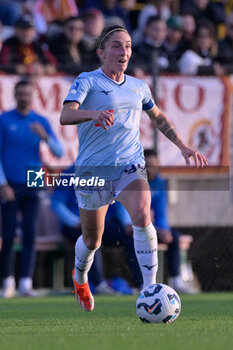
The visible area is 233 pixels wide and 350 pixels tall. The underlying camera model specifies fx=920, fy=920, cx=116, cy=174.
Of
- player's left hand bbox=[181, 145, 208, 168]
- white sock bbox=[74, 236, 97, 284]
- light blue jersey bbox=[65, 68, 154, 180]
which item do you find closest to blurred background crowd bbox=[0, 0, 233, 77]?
white sock bbox=[74, 236, 97, 284]

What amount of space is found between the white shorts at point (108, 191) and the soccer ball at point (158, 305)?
86 centimetres

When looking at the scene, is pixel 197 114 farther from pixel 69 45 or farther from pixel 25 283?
pixel 25 283

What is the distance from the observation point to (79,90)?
→ 6.84 m

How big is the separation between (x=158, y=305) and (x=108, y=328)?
39 centimetres

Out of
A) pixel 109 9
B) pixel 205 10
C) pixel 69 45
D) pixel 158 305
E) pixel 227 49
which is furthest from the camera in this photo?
pixel 205 10

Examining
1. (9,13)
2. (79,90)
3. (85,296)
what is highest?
(9,13)

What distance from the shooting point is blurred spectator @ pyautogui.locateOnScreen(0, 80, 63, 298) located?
10914 mm

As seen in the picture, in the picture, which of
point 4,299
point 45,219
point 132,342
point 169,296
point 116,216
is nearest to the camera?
point 132,342

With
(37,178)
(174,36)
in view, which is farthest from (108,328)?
(174,36)

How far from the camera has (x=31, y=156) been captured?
11.1 metres

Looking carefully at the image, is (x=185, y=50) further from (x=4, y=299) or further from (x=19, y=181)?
(x=4, y=299)

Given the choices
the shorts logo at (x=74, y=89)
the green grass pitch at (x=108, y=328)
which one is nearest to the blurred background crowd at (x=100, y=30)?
the green grass pitch at (x=108, y=328)

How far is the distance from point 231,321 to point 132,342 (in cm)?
180

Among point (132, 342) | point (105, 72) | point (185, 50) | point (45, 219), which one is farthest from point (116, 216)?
point (132, 342)
